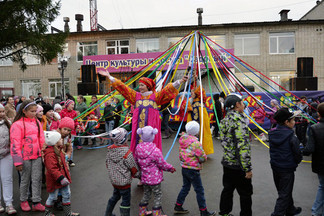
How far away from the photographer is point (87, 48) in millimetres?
20078

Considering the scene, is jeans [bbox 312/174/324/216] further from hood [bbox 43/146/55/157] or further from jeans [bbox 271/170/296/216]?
hood [bbox 43/146/55/157]

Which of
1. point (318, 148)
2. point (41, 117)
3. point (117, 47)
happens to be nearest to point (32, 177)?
point (41, 117)

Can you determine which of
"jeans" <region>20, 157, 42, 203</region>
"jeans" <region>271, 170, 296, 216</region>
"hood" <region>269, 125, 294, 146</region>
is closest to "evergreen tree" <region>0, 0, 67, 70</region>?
"jeans" <region>20, 157, 42, 203</region>

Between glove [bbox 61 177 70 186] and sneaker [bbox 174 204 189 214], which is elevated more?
glove [bbox 61 177 70 186]

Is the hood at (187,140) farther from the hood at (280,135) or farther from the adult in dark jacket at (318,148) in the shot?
the adult in dark jacket at (318,148)

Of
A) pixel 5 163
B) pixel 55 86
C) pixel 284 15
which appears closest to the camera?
pixel 5 163

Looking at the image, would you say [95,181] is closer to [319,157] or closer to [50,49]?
[319,157]

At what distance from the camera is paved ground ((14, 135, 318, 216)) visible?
12.1 ft

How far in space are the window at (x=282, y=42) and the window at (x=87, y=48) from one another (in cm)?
1321

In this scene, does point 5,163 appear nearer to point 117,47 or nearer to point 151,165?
point 151,165

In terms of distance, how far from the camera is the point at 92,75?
12.0 m

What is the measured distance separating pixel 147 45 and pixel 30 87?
10.2 m

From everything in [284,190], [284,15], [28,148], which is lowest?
[284,190]

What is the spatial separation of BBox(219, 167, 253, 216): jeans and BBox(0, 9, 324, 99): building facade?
1435 centimetres
